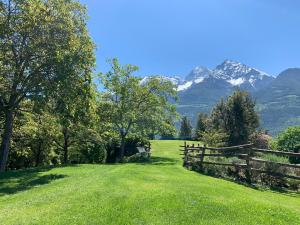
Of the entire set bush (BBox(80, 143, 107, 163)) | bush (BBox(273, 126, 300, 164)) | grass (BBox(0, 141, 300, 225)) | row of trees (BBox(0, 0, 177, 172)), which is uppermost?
row of trees (BBox(0, 0, 177, 172))

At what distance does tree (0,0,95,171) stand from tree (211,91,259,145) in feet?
145

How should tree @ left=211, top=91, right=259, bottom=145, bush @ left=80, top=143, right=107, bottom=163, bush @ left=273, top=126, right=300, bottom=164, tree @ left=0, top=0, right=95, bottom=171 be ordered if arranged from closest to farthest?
tree @ left=0, top=0, right=95, bottom=171 → bush @ left=273, top=126, right=300, bottom=164 → bush @ left=80, top=143, right=107, bottom=163 → tree @ left=211, top=91, right=259, bottom=145

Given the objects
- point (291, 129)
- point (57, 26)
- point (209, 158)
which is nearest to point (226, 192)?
point (209, 158)

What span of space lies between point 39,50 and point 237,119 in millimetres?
48971

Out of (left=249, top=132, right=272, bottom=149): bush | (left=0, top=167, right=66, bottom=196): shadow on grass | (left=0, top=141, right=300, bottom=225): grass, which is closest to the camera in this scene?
(left=0, top=141, right=300, bottom=225): grass

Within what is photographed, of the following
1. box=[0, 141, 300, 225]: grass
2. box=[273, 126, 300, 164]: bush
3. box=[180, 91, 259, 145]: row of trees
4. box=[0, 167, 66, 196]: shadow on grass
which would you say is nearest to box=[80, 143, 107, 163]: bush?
box=[180, 91, 259, 145]: row of trees

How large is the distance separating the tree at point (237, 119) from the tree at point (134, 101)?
68.3 feet

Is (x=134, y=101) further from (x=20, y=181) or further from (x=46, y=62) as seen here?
(x=20, y=181)

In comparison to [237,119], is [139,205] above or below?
below

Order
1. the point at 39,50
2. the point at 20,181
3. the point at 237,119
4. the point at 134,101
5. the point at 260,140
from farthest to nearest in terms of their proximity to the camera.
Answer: the point at 237,119
the point at 260,140
the point at 134,101
the point at 39,50
the point at 20,181

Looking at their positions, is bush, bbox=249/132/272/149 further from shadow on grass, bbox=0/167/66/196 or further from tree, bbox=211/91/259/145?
shadow on grass, bbox=0/167/66/196

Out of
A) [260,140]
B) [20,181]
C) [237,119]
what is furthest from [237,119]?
[20,181]

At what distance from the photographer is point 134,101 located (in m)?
49.1

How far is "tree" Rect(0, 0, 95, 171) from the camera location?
86.9ft
